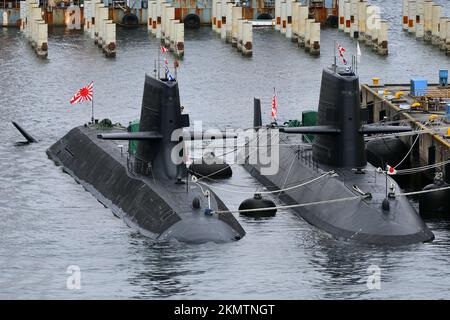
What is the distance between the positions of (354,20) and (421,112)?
169 ft

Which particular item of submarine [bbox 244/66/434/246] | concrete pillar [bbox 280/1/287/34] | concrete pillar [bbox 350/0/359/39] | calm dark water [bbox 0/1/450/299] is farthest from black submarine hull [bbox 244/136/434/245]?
concrete pillar [bbox 280/1/287/34]

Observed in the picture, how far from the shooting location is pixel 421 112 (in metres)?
108

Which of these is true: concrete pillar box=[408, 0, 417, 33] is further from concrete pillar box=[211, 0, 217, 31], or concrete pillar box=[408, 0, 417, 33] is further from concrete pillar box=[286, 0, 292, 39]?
concrete pillar box=[211, 0, 217, 31]

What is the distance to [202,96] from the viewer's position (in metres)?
129

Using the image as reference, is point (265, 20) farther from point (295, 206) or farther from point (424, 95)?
point (295, 206)

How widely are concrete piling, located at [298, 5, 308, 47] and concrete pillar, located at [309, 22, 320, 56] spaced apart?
2.88 meters

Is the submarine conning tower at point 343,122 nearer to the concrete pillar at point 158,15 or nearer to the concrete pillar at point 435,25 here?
the concrete pillar at point 435,25

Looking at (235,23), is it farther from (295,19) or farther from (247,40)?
(295,19)

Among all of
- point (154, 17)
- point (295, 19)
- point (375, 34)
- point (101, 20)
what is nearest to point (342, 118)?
point (375, 34)

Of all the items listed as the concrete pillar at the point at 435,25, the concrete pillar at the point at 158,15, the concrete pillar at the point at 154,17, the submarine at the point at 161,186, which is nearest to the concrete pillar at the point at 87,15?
the concrete pillar at the point at 154,17

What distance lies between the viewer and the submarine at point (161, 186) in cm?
8088

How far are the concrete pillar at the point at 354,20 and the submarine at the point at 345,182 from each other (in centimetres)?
6546

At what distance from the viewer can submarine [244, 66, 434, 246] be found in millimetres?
80688
